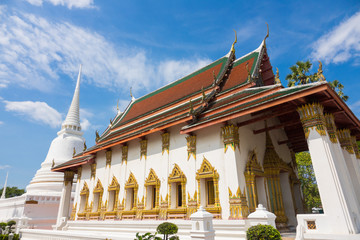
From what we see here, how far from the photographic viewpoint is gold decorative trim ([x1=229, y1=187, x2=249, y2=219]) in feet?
26.5

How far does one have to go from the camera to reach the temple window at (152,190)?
1093cm

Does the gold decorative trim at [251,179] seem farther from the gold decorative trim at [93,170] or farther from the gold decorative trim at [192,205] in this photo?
the gold decorative trim at [93,170]

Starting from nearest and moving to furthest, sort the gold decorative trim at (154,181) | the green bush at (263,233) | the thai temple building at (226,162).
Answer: the green bush at (263,233) < the thai temple building at (226,162) < the gold decorative trim at (154,181)

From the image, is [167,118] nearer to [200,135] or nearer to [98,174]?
[200,135]

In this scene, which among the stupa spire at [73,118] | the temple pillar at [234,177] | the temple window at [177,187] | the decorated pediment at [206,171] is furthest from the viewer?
the stupa spire at [73,118]

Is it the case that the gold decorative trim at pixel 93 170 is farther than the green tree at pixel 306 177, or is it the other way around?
the green tree at pixel 306 177

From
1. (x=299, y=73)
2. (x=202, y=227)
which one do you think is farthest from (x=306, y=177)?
(x=202, y=227)

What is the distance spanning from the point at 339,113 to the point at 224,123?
12.9 ft

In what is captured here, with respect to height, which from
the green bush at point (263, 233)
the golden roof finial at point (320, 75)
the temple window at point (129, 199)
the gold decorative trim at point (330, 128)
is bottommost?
the green bush at point (263, 233)

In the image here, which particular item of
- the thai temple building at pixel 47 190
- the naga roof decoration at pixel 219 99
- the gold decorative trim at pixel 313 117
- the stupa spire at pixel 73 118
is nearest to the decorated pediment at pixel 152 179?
the naga roof decoration at pixel 219 99

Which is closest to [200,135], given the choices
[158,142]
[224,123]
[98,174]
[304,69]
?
[224,123]

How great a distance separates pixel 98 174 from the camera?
14.3m

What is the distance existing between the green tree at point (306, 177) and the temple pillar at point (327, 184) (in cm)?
1697

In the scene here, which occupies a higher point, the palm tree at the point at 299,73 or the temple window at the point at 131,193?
the palm tree at the point at 299,73
